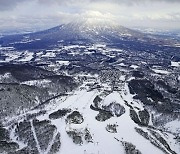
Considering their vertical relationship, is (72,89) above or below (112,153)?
below

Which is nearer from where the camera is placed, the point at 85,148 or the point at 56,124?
the point at 85,148

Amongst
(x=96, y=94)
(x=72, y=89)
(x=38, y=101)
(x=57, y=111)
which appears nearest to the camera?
(x=57, y=111)

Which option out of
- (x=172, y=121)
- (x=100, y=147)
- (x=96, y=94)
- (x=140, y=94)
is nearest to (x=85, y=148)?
(x=100, y=147)

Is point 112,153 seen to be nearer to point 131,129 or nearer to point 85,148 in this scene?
point 85,148

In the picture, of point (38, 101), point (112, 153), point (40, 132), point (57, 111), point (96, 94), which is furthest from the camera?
point (96, 94)

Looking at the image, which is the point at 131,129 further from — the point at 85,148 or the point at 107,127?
the point at 85,148

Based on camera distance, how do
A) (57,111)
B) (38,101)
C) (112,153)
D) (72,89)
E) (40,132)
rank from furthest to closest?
(72,89), (38,101), (57,111), (40,132), (112,153)

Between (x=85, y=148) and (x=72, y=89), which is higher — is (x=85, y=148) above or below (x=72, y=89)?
above

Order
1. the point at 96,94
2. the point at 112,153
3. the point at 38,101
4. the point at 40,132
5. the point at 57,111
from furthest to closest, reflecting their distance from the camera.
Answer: the point at 96,94
the point at 38,101
the point at 57,111
the point at 40,132
the point at 112,153

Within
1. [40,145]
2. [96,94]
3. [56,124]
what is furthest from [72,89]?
[40,145]

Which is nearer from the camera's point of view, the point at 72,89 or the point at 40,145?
the point at 40,145
